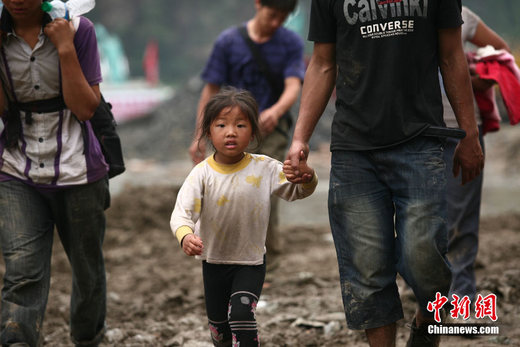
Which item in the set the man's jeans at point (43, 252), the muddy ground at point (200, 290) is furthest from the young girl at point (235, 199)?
the muddy ground at point (200, 290)

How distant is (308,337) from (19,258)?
1.76 metres

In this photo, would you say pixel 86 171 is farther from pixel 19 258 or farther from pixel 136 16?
pixel 136 16

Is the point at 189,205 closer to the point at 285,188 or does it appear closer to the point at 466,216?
the point at 285,188

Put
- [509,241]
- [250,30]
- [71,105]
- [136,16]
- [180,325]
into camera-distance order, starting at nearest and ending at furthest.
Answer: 1. [71,105]
2. [180,325]
3. [250,30]
4. [509,241]
5. [136,16]

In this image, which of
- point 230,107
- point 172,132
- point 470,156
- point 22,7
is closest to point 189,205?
point 230,107

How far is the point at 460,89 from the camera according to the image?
10.5ft

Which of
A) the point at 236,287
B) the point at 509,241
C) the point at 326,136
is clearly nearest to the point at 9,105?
the point at 236,287

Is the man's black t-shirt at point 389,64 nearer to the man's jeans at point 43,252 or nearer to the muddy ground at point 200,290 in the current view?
the man's jeans at point 43,252

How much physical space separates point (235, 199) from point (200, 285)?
3.18 m

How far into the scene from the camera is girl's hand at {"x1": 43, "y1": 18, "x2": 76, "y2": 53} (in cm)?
327

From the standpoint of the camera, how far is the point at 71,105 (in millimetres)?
3385

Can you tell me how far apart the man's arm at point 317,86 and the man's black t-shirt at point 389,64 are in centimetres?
15

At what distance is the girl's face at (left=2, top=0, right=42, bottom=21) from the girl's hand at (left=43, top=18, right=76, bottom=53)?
0.31 feet

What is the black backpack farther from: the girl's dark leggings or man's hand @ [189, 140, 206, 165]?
the girl's dark leggings
